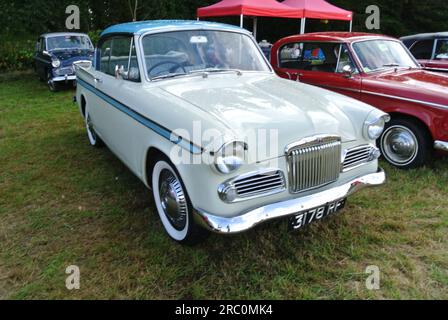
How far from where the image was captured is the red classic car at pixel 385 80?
13.7ft

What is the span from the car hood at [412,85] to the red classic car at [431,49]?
2423mm

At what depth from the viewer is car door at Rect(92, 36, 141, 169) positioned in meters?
3.38

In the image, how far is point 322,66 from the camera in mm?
5422

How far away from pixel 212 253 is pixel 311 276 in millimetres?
740

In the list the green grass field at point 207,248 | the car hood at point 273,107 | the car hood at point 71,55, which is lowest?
the green grass field at point 207,248

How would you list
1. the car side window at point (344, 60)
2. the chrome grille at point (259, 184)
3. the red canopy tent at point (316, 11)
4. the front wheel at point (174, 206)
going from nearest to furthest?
the chrome grille at point (259, 184) < the front wheel at point (174, 206) < the car side window at point (344, 60) < the red canopy tent at point (316, 11)

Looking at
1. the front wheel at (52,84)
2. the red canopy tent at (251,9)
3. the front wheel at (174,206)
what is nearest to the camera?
the front wheel at (174,206)

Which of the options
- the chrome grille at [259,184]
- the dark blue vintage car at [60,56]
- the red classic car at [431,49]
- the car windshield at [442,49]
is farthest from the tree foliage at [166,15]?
the chrome grille at [259,184]

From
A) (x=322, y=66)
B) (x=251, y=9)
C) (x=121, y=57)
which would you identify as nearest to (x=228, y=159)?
(x=121, y=57)

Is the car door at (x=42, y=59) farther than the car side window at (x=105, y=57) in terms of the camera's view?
Yes

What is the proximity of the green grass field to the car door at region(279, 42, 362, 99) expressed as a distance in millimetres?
1349

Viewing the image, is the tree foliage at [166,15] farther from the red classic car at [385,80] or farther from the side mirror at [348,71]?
the side mirror at [348,71]

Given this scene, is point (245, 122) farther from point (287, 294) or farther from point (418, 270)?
point (418, 270)

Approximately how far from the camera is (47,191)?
398 centimetres
